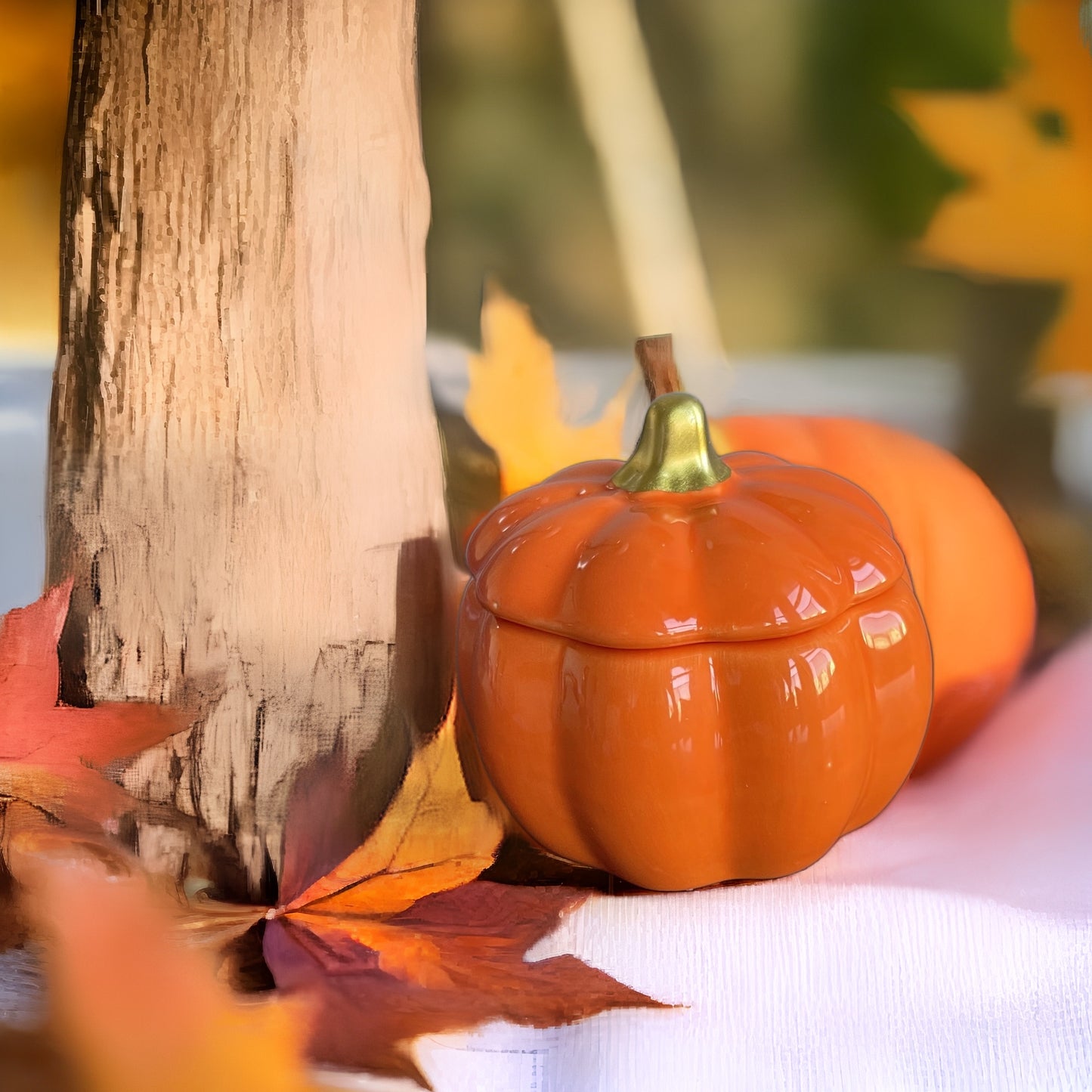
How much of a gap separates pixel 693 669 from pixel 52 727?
641 mm

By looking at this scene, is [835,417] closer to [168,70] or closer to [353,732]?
[353,732]

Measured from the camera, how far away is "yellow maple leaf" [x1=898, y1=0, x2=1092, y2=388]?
1.11 meters

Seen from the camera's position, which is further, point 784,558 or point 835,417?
point 835,417

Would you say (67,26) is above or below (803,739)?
above

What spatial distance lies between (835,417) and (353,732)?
1.93 feet

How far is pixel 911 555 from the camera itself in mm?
956

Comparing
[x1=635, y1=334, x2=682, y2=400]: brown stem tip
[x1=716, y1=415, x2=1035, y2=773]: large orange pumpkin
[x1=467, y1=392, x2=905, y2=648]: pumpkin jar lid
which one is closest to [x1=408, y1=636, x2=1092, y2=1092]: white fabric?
[x1=716, y1=415, x2=1035, y2=773]: large orange pumpkin

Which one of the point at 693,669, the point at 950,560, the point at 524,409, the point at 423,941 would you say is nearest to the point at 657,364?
the point at 524,409

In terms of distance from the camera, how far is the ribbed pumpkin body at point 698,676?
68 centimetres

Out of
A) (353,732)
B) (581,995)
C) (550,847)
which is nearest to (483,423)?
(353,732)

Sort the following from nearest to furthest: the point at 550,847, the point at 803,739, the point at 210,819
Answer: the point at 803,739
the point at 550,847
the point at 210,819

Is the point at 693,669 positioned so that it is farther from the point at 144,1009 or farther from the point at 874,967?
the point at 144,1009

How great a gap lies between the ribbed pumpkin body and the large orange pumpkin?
21 centimetres

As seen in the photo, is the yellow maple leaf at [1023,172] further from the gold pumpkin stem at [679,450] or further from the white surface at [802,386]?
the gold pumpkin stem at [679,450]
